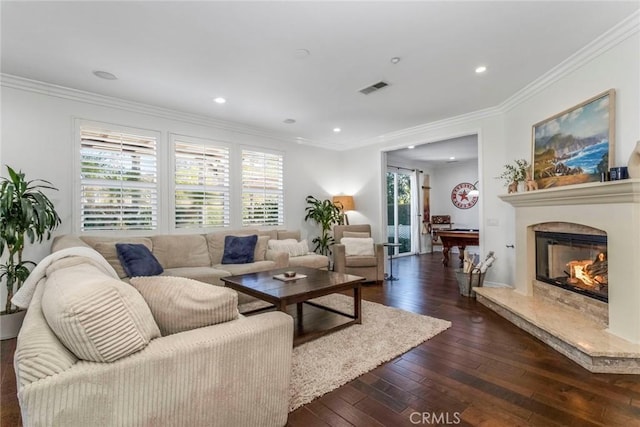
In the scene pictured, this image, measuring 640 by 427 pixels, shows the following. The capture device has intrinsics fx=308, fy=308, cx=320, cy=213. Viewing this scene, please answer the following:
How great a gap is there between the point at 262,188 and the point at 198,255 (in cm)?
177

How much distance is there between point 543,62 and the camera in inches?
126

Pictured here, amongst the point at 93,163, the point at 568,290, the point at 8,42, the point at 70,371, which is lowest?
the point at 568,290

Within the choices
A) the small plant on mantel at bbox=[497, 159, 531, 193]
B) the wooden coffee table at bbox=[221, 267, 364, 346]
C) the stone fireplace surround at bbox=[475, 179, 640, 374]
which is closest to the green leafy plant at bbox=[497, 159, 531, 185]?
the small plant on mantel at bbox=[497, 159, 531, 193]

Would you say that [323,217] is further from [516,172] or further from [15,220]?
[15,220]

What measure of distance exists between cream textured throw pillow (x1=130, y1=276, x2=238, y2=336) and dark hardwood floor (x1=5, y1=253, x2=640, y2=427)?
843 mm

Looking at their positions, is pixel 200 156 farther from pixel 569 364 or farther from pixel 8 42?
pixel 569 364

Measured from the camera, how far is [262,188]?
18.4 ft

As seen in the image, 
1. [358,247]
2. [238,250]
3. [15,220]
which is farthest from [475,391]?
[15,220]

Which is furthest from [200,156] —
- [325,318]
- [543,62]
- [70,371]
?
[543,62]

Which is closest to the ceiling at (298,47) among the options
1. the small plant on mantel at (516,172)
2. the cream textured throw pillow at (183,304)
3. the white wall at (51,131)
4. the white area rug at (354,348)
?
the white wall at (51,131)

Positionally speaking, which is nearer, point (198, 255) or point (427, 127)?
point (198, 255)

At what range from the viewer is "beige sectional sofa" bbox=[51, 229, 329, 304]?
363 cm

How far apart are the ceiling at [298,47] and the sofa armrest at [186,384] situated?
90.2 inches

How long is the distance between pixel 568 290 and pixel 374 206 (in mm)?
3566
